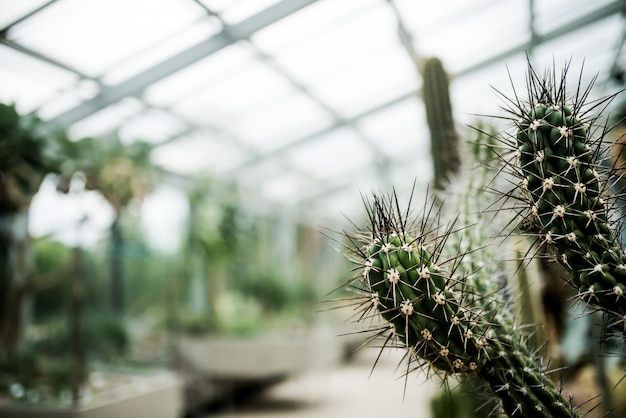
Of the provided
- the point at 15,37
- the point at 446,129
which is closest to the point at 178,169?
the point at 15,37

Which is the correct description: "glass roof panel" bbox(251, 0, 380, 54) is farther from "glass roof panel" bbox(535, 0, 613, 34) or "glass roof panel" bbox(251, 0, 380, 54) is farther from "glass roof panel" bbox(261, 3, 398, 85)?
"glass roof panel" bbox(535, 0, 613, 34)

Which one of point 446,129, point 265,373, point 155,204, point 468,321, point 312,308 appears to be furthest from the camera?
point 312,308

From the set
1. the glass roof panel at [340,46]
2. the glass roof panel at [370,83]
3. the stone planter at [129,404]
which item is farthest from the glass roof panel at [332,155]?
the stone planter at [129,404]

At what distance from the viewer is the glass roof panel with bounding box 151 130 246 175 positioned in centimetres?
606

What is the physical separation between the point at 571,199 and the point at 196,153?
5.51m

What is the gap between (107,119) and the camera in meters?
4.80

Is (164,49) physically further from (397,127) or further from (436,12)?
(397,127)

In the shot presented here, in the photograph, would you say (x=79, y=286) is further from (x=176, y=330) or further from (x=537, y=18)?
(x=537, y=18)

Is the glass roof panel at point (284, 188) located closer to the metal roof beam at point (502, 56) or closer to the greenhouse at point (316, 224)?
the greenhouse at point (316, 224)

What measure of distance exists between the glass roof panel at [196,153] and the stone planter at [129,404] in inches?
96.0

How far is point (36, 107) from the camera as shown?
4.06 meters

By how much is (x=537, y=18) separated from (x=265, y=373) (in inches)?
189

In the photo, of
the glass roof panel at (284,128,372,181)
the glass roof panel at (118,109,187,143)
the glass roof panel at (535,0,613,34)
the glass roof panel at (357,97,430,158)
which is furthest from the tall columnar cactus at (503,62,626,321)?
the glass roof panel at (284,128,372,181)

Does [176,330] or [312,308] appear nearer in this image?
[176,330]
